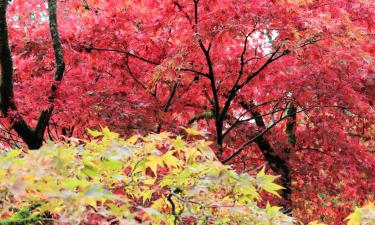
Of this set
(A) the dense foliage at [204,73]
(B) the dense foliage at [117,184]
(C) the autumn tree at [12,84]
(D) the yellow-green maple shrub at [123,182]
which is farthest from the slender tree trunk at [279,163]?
(D) the yellow-green maple shrub at [123,182]

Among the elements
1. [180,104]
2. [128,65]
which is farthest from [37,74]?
[180,104]

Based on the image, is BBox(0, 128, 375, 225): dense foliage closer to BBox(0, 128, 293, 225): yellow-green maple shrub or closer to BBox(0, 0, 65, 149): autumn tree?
BBox(0, 128, 293, 225): yellow-green maple shrub

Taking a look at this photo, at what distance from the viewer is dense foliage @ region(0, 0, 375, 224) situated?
6301 millimetres

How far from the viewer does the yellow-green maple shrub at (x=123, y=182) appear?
196cm

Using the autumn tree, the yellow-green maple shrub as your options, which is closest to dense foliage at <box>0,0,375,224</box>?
the autumn tree

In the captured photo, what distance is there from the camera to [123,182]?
8.93 feet

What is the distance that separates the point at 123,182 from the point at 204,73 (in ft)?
18.3

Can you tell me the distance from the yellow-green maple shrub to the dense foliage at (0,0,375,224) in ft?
12.0

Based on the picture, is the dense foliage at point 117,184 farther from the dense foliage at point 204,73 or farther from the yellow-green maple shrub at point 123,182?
the dense foliage at point 204,73

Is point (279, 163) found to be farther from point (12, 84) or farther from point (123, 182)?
point (123, 182)

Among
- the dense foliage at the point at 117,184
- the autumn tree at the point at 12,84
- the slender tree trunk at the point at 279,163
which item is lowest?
the dense foliage at the point at 117,184

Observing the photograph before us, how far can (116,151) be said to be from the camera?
89.1 inches

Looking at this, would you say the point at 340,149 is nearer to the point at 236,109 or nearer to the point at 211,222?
the point at 236,109

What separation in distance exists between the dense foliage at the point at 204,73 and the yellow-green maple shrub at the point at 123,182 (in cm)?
366
